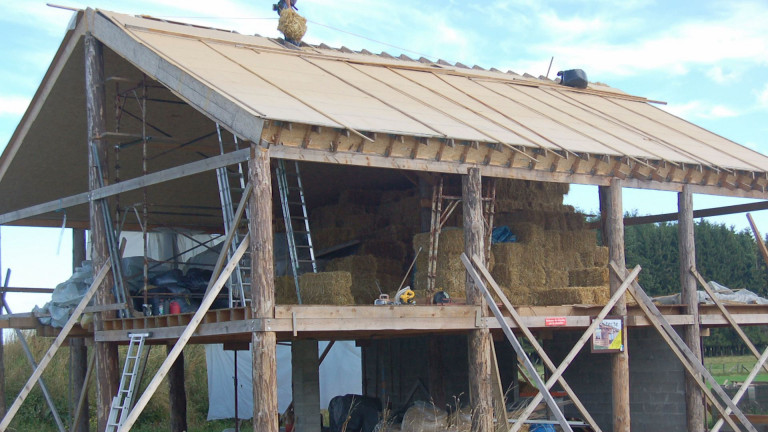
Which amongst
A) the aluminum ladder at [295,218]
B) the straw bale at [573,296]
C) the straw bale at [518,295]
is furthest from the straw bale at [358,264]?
the straw bale at [573,296]

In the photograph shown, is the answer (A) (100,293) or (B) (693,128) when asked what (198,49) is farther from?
(B) (693,128)

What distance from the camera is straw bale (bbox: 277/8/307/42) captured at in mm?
21344

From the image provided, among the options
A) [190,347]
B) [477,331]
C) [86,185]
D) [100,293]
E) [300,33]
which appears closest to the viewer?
[477,331]

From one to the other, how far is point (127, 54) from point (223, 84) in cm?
245

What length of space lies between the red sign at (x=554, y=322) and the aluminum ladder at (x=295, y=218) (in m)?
4.21

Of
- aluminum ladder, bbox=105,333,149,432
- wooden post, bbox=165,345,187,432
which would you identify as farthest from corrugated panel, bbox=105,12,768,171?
wooden post, bbox=165,345,187,432

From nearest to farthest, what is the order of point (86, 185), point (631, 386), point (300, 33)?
point (631, 386)
point (300, 33)
point (86, 185)

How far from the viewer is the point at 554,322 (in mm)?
17656

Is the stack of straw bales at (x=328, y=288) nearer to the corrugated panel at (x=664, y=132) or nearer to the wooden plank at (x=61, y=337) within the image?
the wooden plank at (x=61, y=337)

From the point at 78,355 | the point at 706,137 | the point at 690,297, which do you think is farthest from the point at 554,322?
the point at 78,355

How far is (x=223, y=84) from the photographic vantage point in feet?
51.8

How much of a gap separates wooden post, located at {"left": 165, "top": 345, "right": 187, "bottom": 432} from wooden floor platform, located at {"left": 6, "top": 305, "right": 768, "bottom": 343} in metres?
3.99

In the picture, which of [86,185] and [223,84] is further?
[86,185]

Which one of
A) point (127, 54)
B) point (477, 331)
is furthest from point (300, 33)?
Result: point (477, 331)
